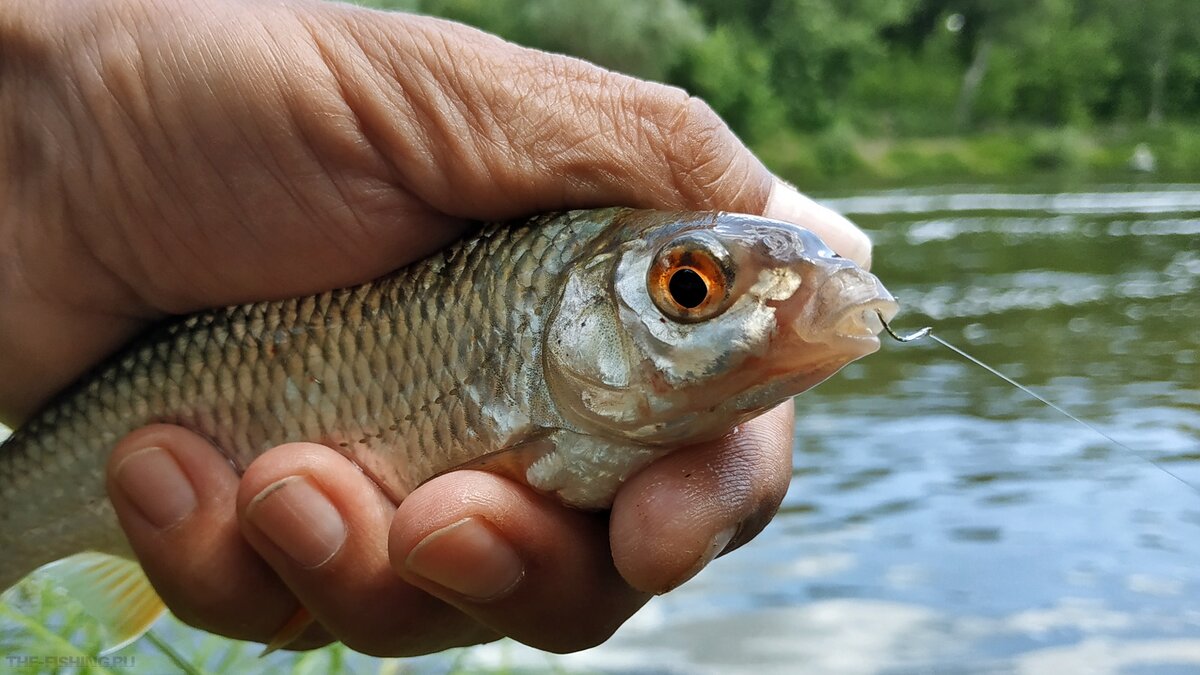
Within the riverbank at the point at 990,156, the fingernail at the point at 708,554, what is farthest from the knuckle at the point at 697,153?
the riverbank at the point at 990,156

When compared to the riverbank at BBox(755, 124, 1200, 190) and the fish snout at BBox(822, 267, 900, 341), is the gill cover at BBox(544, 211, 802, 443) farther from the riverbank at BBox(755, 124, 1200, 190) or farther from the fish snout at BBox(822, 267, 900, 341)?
the riverbank at BBox(755, 124, 1200, 190)

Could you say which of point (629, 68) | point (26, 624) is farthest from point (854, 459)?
point (629, 68)

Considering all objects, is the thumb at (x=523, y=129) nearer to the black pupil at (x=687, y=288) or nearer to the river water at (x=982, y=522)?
the black pupil at (x=687, y=288)

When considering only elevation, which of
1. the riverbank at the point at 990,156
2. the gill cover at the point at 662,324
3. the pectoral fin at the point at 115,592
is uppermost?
the gill cover at the point at 662,324

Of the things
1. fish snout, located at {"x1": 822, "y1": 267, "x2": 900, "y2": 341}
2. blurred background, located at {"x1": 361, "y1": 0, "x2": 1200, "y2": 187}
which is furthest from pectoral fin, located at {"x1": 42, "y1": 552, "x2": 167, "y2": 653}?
blurred background, located at {"x1": 361, "y1": 0, "x2": 1200, "y2": 187}

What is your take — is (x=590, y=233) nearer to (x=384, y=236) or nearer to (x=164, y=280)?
(x=384, y=236)

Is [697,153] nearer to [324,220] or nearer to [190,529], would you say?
[324,220]
